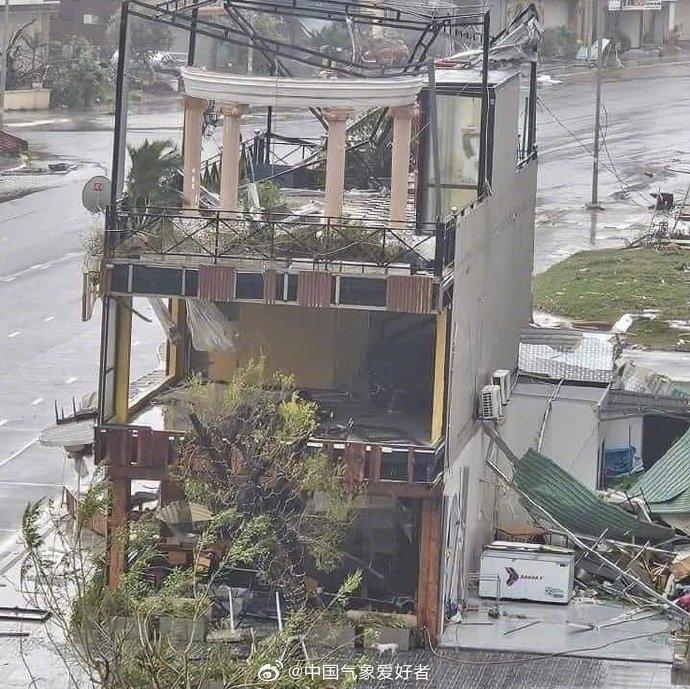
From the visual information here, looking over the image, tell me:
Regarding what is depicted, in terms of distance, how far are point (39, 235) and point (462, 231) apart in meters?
38.4

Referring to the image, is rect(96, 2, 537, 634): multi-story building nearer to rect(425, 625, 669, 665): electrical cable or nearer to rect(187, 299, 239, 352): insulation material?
rect(187, 299, 239, 352): insulation material

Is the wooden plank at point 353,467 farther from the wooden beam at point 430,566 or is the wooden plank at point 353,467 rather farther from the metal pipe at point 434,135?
the metal pipe at point 434,135

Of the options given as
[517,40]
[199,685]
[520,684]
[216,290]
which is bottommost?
[520,684]

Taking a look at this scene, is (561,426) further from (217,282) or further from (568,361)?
(217,282)

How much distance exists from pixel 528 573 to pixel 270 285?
636 cm

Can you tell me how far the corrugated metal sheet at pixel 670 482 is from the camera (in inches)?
1551

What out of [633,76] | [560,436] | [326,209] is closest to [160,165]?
[326,209]

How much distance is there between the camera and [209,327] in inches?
1436

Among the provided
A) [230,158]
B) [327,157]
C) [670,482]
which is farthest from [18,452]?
[670,482]

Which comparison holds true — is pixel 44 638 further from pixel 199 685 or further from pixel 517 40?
pixel 517 40

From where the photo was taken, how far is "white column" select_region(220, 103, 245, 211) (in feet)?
117

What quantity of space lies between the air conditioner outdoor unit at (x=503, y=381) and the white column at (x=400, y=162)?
4454mm

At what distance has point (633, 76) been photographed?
354ft

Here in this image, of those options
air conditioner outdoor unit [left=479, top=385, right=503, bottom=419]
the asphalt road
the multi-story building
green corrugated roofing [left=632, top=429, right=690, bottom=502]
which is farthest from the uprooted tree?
green corrugated roofing [left=632, top=429, right=690, bottom=502]
